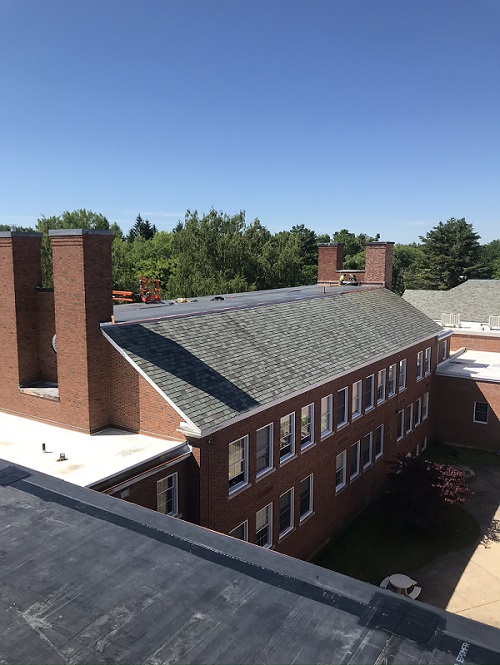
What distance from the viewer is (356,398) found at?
2331 cm

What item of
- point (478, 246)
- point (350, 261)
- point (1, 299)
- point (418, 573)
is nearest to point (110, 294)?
point (1, 299)

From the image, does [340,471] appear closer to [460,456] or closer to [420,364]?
[420,364]

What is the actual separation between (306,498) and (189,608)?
14.7 metres

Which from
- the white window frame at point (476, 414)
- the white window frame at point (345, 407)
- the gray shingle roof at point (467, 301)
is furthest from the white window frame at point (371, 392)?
the gray shingle roof at point (467, 301)

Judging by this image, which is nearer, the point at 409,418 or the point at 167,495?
the point at 167,495

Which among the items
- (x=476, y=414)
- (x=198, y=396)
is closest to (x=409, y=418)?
(x=476, y=414)

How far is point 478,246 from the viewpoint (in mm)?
87750

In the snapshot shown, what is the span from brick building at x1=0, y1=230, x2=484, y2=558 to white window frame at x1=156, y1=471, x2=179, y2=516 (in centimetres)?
4

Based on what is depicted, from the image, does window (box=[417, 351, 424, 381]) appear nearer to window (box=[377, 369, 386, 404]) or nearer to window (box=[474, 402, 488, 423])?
window (box=[474, 402, 488, 423])

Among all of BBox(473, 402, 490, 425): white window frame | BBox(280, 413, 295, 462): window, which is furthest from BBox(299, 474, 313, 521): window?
BBox(473, 402, 490, 425): white window frame

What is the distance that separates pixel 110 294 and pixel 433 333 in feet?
68.8

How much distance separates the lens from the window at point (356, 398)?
74.9ft

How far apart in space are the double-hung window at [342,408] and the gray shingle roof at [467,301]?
28.7m

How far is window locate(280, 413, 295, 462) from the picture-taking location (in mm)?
18688
